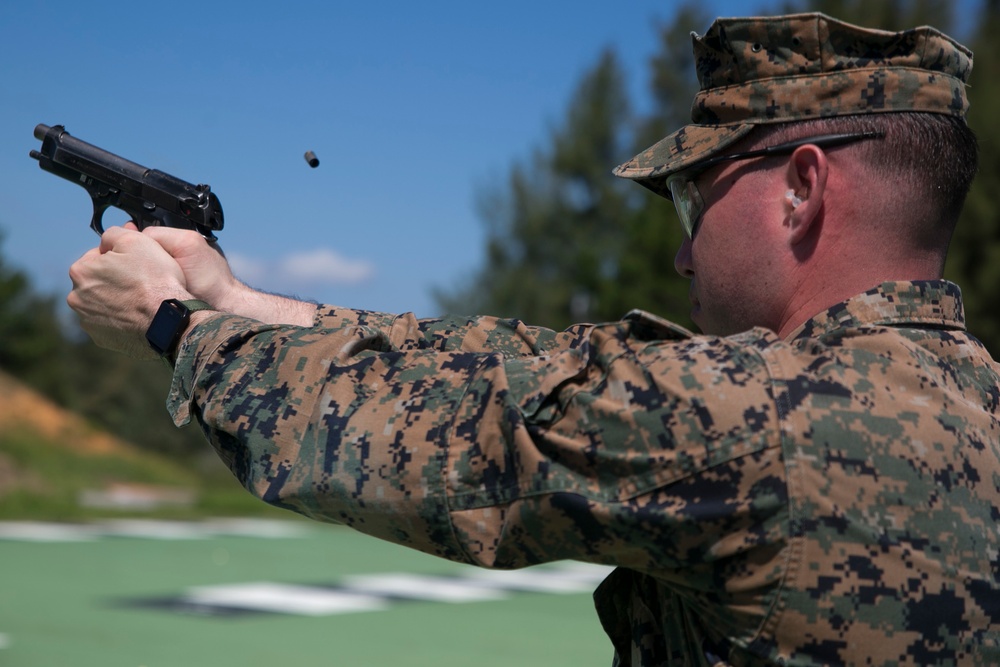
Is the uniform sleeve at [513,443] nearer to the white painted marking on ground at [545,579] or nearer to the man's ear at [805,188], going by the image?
the man's ear at [805,188]

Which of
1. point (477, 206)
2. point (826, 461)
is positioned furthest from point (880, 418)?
point (477, 206)

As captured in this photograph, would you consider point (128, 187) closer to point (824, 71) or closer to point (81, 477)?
point (824, 71)

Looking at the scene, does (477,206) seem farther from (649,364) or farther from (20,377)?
(649,364)

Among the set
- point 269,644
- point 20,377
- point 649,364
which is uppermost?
point 20,377

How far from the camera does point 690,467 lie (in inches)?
62.0

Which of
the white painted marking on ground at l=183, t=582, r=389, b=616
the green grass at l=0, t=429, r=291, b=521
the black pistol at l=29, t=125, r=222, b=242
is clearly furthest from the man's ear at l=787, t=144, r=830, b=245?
the green grass at l=0, t=429, r=291, b=521

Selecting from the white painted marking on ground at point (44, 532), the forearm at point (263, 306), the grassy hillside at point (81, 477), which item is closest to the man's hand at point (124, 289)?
the forearm at point (263, 306)

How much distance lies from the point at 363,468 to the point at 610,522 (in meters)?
0.37

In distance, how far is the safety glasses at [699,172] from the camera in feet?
6.17

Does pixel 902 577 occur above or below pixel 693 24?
below

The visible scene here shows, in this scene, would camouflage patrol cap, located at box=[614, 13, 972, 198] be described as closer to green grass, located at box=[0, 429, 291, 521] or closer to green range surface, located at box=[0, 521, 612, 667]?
green range surface, located at box=[0, 521, 612, 667]

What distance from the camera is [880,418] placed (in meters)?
1.63

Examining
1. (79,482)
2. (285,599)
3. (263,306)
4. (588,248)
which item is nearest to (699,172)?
(263,306)

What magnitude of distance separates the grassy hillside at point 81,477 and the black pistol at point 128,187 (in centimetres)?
1052
